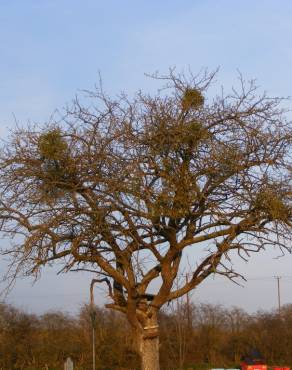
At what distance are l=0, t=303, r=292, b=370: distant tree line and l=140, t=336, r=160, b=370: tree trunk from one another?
29621 mm

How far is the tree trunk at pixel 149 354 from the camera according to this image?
12.4 m

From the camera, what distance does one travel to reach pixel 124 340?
4209 centimetres

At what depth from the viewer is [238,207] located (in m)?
12.4

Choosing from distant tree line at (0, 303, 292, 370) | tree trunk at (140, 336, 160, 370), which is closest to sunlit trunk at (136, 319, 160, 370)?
tree trunk at (140, 336, 160, 370)

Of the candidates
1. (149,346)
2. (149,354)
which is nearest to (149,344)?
(149,346)

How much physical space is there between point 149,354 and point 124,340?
30364 mm

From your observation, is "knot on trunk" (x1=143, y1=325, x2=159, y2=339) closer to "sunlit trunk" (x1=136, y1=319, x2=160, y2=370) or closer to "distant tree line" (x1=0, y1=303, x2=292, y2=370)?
"sunlit trunk" (x1=136, y1=319, x2=160, y2=370)

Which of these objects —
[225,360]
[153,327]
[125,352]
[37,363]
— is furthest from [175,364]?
[153,327]

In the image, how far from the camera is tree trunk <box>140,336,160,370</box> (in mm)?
12422

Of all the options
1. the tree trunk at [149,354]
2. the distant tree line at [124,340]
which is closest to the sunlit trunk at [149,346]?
the tree trunk at [149,354]

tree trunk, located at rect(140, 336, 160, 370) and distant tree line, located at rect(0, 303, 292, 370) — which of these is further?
distant tree line, located at rect(0, 303, 292, 370)

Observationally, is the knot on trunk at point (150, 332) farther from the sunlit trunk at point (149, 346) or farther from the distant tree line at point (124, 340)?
the distant tree line at point (124, 340)

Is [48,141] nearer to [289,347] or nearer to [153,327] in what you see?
[153,327]

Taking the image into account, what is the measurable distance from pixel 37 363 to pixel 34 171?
36.3 meters
